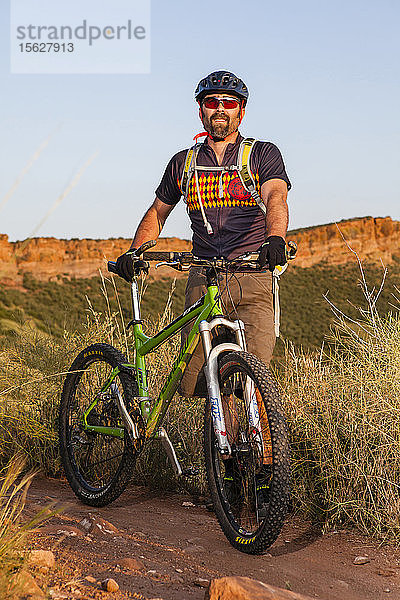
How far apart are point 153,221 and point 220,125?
76 cm

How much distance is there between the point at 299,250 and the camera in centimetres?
6206

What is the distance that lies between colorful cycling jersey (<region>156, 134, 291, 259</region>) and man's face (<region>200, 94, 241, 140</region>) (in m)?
0.09

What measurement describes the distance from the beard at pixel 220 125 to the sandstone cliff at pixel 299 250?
143ft

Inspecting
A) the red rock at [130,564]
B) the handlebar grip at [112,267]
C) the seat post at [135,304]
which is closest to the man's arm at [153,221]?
the handlebar grip at [112,267]

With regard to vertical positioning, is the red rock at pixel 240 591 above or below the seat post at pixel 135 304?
below

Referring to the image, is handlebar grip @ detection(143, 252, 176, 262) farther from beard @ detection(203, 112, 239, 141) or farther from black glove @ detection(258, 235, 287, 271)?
beard @ detection(203, 112, 239, 141)

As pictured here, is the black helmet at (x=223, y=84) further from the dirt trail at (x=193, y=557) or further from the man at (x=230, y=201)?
the dirt trail at (x=193, y=557)

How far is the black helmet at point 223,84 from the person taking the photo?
4074mm

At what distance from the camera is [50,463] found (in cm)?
539

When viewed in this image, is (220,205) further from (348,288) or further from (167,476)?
(348,288)

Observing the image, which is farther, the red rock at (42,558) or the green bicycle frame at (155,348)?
the green bicycle frame at (155,348)

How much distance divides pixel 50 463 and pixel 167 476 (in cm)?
93


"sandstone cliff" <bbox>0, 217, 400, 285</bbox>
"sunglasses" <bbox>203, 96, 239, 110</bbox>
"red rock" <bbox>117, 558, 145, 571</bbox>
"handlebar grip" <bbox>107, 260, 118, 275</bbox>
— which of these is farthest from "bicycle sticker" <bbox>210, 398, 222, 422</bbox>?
"sandstone cliff" <bbox>0, 217, 400, 285</bbox>

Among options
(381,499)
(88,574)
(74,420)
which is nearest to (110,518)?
(74,420)
